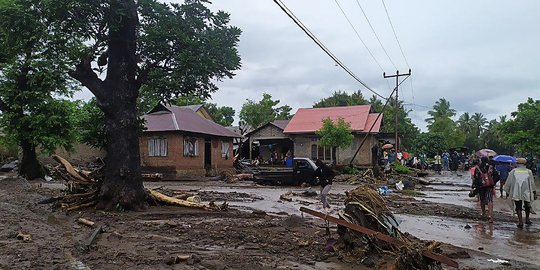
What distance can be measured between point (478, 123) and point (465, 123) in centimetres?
253

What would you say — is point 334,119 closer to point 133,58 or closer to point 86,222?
point 133,58

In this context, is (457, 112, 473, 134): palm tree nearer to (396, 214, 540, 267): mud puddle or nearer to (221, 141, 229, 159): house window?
(221, 141, 229, 159): house window

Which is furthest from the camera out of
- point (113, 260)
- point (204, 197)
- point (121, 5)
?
point (204, 197)

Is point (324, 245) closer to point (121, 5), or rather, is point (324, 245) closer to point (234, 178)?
point (121, 5)

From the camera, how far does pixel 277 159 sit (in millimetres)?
44531

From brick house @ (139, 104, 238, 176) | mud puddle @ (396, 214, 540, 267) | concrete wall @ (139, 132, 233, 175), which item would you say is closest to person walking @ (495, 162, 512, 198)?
mud puddle @ (396, 214, 540, 267)

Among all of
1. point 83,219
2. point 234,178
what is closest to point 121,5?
point 83,219

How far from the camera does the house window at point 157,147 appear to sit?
3228 cm

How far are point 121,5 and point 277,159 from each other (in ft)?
109

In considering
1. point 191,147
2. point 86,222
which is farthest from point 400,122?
point 86,222

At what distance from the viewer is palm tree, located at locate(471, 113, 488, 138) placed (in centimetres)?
7925

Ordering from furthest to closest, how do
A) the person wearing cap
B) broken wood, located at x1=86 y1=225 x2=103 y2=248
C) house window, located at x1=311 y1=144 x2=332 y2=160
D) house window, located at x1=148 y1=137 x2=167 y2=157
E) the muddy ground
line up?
house window, located at x1=311 y1=144 x2=332 y2=160 → house window, located at x1=148 y1=137 x2=167 y2=157 → the person wearing cap → broken wood, located at x1=86 y1=225 x2=103 y2=248 → the muddy ground

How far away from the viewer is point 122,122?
44.3ft

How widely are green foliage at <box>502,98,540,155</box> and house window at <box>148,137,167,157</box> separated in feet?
84.4
